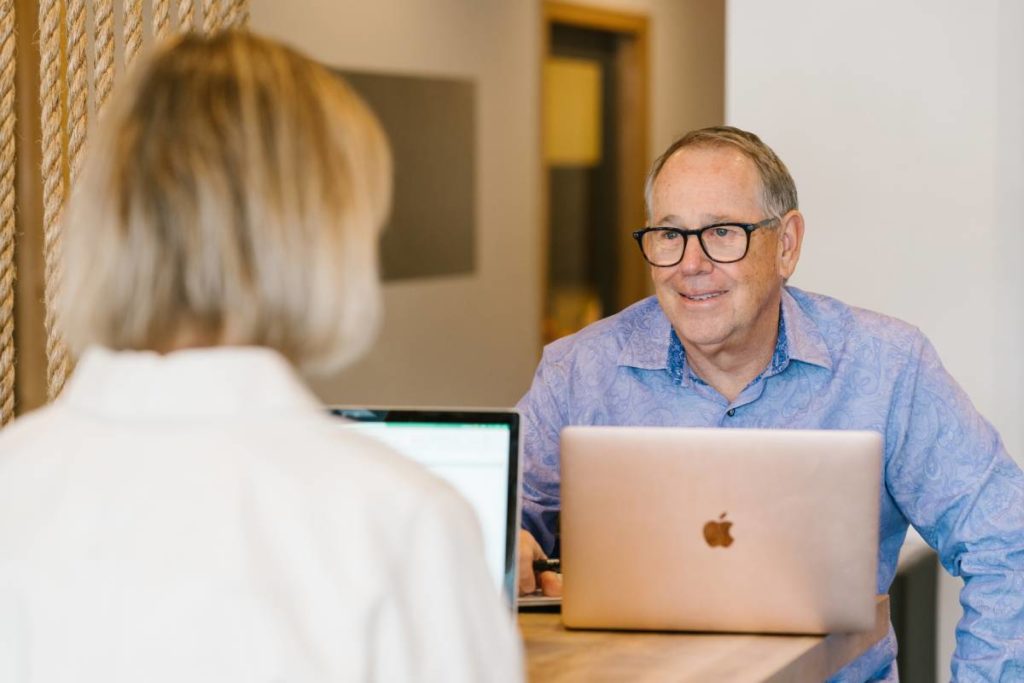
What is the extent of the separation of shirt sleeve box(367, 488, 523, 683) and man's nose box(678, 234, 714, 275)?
1319mm

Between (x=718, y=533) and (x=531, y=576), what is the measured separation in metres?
0.31

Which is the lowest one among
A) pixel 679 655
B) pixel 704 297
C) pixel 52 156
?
pixel 679 655

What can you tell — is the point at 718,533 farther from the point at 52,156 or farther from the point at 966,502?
the point at 52,156

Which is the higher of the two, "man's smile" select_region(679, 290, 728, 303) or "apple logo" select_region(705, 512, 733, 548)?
"man's smile" select_region(679, 290, 728, 303)

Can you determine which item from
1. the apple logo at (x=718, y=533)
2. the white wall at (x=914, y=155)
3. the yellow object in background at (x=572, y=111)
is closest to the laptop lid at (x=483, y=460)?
the apple logo at (x=718, y=533)

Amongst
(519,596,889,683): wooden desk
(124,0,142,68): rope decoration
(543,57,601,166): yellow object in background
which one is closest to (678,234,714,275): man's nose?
(519,596,889,683): wooden desk

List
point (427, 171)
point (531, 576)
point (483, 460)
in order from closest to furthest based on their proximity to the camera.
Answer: point (483, 460) → point (531, 576) → point (427, 171)

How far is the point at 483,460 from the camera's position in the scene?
4.99ft

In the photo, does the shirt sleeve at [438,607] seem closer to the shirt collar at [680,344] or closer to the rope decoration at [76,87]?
the rope decoration at [76,87]

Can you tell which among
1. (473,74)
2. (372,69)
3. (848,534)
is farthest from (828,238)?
(473,74)

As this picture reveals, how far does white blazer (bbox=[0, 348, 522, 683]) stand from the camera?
0.85 metres

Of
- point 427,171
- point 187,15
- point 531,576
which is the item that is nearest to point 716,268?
point 531,576

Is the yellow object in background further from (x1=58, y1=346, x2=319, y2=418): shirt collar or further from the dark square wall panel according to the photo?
(x1=58, y1=346, x2=319, y2=418): shirt collar

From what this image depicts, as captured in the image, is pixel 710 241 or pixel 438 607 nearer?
pixel 438 607
